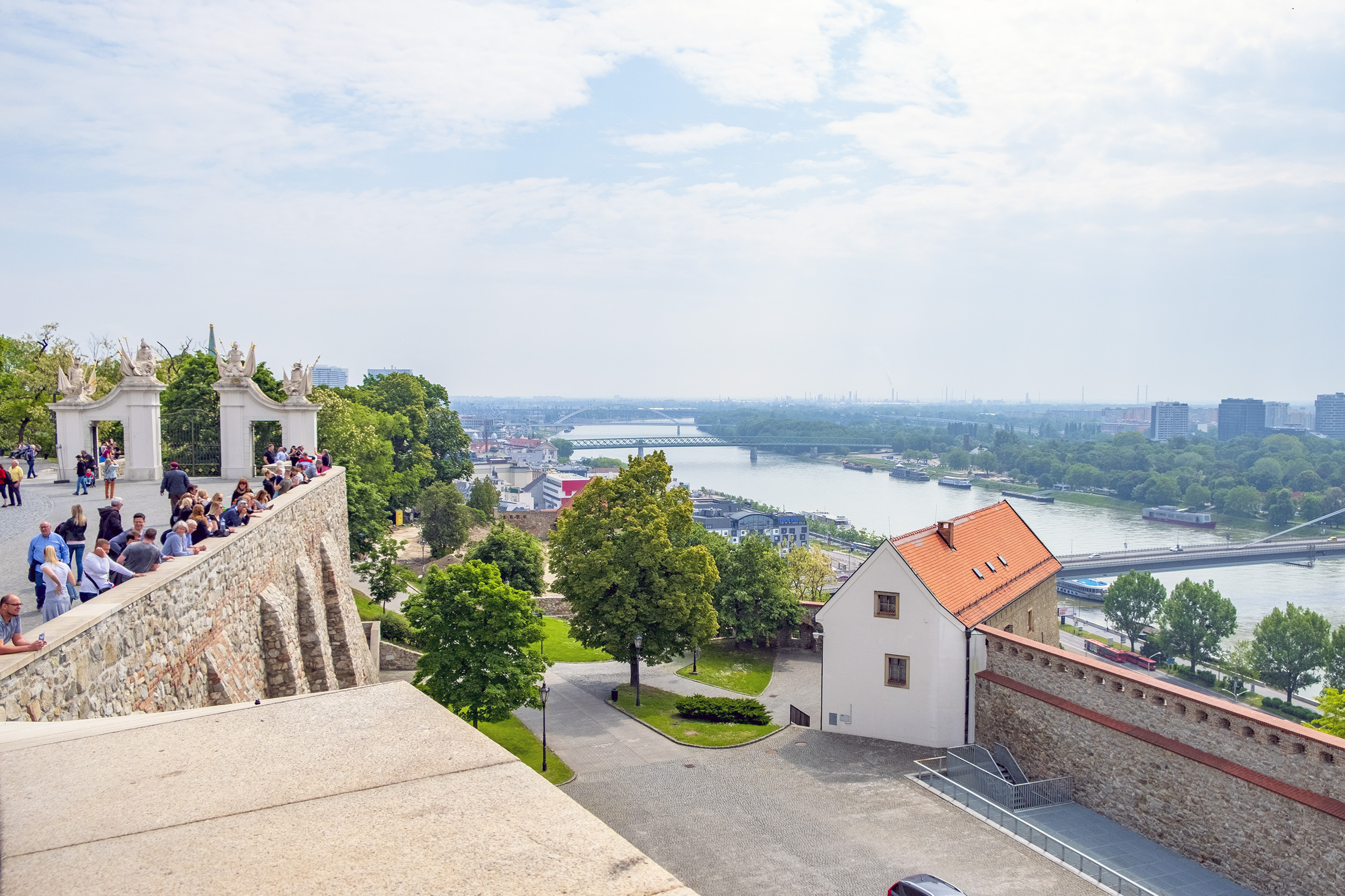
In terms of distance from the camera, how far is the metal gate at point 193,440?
23672mm

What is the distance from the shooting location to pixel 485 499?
2154 inches

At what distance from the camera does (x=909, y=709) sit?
A: 1975 cm

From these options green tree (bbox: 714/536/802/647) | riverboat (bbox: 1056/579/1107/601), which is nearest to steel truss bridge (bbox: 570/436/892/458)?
riverboat (bbox: 1056/579/1107/601)

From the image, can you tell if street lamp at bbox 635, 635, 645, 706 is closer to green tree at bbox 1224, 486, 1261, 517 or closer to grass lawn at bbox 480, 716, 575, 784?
grass lawn at bbox 480, 716, 575, 784

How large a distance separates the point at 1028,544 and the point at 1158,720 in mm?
10769

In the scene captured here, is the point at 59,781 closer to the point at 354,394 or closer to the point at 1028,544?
the point at 1028,544

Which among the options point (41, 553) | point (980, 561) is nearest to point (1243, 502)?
point (980, 561)

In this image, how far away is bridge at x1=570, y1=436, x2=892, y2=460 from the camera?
174500mm

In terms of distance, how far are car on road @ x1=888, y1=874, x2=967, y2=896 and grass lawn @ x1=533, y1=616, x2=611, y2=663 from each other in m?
16.7

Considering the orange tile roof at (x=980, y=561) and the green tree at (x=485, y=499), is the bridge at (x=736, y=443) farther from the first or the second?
the orange tile roof at (x=980, y=561)

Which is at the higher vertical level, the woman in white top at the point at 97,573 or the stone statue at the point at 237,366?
the stone statue at the point at 237,366

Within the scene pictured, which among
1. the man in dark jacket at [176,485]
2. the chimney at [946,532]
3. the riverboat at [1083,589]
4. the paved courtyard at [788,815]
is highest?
the man in dark jacket at [176,485]

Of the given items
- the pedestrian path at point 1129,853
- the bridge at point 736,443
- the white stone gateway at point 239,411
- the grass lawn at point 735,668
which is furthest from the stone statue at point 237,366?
the bridge at point 736,443

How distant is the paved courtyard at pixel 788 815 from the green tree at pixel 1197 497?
108783 millimetres
